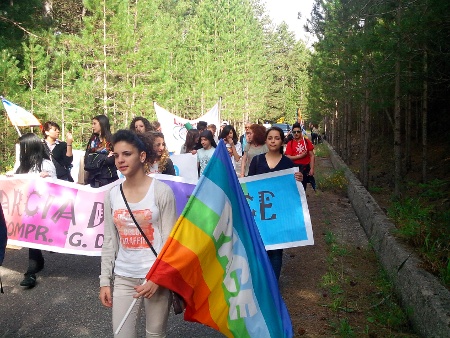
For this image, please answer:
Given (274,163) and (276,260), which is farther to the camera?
(274,163)

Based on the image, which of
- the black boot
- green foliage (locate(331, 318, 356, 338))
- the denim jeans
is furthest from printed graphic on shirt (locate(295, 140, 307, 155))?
the denim jeans

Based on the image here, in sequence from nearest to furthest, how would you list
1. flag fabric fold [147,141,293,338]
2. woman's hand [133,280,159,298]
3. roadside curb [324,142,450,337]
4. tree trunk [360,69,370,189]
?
woman's hand [133,280,159,298] → flag fabric fold [147,141,293,338] → roadside curb [324,142,450,337] → tree trunk [360,69,370,189]

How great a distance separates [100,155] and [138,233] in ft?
14.2

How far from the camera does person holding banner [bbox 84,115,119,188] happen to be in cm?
729

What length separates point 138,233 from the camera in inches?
129

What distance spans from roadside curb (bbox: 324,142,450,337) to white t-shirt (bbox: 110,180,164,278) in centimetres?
235

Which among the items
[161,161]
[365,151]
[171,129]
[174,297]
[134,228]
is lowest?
[174,297]

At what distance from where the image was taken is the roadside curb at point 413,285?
13.8 feet

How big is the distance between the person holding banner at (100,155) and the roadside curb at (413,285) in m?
4.03

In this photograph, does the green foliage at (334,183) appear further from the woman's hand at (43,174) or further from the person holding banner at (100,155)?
the woman's hand at (43,174)

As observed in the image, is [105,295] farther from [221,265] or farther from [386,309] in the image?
[386,309]

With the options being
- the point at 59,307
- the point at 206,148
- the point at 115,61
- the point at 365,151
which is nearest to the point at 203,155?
the point at 206,148

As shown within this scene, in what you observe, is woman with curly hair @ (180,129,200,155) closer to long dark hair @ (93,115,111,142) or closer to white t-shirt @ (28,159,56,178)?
long dark hair @ (93,115,111,142)

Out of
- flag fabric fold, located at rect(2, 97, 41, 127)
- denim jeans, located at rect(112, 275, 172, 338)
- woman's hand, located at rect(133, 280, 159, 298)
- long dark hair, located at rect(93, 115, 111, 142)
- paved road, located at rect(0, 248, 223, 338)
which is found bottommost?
paved road, located at rect(0, 248, 223, 338)
